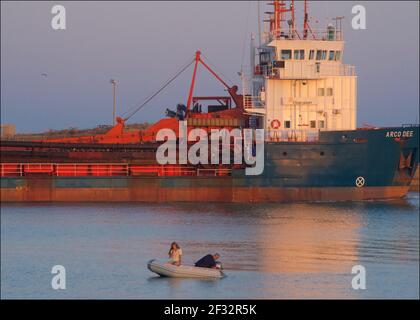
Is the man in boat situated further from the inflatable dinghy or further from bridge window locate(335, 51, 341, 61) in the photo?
bridge window locate(335, 51, 341, 61)

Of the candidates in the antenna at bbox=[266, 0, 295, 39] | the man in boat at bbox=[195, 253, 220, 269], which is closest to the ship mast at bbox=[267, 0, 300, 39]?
the antenna at bbox=[266, 0, 295, 39]

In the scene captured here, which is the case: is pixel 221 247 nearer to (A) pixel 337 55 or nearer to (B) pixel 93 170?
(B) pixel 93 170

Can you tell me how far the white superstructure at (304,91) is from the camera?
48.8 m

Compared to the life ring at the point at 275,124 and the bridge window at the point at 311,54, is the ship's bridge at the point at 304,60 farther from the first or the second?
the life ring at the point at 275,124

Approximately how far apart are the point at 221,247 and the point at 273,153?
43.3ft

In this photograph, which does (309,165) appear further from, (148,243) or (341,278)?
(341,278)

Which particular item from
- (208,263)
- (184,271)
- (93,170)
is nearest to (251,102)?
(93,170)

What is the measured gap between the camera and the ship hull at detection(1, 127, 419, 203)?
46.7 meters

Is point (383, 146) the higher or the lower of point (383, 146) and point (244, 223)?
the higher

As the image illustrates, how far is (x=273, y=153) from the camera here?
46.5 metres

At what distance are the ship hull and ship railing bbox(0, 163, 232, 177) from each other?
530mm

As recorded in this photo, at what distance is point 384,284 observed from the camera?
88.9 ft
